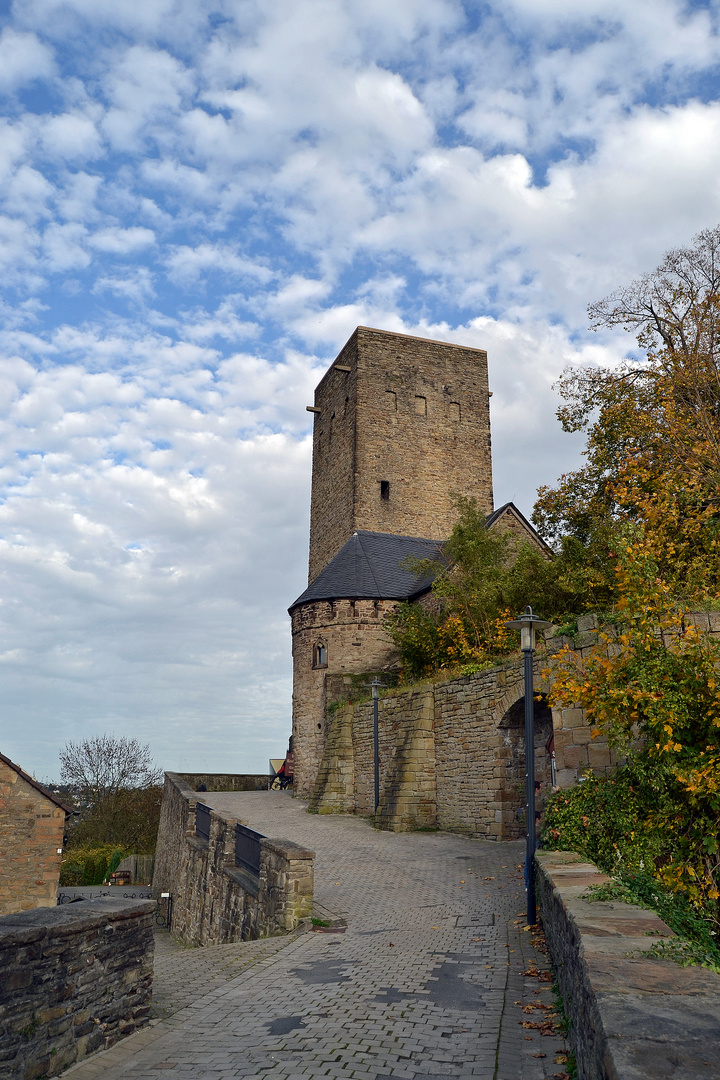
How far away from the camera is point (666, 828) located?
21.2ft

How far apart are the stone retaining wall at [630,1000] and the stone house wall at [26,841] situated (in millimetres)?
12822

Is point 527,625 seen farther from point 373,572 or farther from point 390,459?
point 390,459

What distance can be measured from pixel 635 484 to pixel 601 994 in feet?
43.5

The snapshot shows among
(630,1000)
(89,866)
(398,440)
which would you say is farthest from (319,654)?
(630,1000)

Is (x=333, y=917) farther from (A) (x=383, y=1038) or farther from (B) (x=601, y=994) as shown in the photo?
(B) (x=601, y=994)

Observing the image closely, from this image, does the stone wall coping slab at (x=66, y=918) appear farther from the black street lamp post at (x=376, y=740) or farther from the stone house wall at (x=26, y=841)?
the black street lamp post at (x=376, y=740)

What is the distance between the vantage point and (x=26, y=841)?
48.8 feet

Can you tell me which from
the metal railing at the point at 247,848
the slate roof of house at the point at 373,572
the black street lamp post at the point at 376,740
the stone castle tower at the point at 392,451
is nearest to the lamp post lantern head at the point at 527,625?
the metal railing at the point at 247,848

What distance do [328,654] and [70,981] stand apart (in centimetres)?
1944

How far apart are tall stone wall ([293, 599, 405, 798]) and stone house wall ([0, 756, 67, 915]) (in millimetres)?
9727

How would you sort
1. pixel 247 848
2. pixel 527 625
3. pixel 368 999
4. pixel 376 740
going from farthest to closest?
pixel 376 740
pixel 247 848
pixel 527 625
pixel 368 999

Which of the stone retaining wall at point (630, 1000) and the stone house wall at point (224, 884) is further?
the stone house wall at point (224, 884)

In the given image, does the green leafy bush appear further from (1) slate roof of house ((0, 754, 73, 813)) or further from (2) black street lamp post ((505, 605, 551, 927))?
(2) black street lamp post ((505, 605, 551, 927))

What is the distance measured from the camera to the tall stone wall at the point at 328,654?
945 inches
